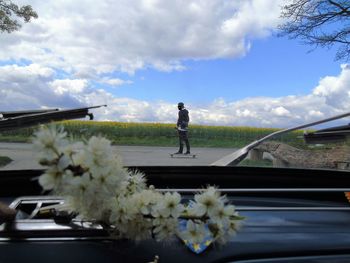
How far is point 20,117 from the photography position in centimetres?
251

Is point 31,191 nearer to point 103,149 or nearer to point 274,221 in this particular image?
point 274,221

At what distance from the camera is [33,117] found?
249 centimetres

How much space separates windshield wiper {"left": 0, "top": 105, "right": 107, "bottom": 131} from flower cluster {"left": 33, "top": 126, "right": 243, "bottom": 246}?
1251mm

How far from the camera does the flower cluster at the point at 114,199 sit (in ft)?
3.63

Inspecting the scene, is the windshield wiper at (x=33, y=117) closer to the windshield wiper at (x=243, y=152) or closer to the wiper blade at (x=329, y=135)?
the windshield wiper at (x=243, y=152)

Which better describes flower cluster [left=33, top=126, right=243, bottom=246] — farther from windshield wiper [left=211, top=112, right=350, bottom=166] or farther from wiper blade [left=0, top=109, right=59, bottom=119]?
windshield wiper [left=211, top=112, right=350, bottom=166]

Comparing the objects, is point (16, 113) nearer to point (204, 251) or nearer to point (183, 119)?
point (183, 119)

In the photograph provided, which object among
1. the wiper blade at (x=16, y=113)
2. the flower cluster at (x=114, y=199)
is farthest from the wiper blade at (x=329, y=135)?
the flower cluster at (x=114, y=199)

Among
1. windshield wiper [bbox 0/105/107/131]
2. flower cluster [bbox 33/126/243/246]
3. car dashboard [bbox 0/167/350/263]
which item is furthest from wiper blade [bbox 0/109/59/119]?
flower cluster [bbox 33/126/243/246]

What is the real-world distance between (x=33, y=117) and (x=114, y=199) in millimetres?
1379

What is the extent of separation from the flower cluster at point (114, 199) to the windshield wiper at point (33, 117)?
4.11 feet

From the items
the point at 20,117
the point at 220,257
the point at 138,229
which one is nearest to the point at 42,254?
the point at 138,229

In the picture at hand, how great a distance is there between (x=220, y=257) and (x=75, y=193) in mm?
637

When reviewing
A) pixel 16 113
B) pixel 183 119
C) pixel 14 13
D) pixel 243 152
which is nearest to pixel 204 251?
pixel 16 113
